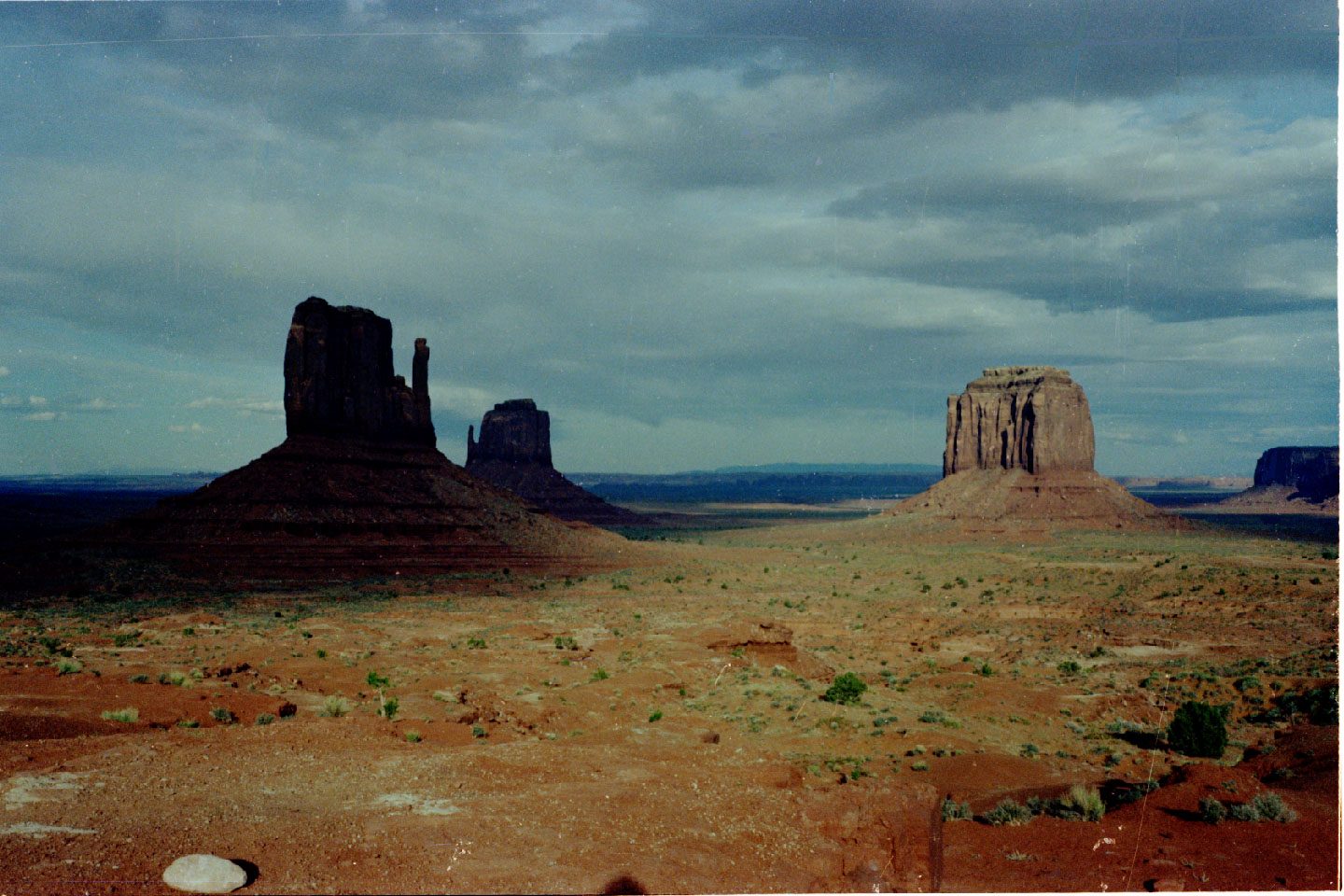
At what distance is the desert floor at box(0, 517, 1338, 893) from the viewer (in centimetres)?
938

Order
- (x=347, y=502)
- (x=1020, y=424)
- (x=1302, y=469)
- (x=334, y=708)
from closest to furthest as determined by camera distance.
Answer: (x=334, y=708)
(x=347, y=502)
(x=1020, y=424)
(x=1302, y=469)

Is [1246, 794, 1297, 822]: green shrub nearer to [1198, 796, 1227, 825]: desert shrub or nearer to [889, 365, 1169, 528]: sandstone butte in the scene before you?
[1198, 796, 1227, 825]: desert shrub

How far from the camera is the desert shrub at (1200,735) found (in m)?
17.0

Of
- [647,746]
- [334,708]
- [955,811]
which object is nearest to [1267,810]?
[955,811]

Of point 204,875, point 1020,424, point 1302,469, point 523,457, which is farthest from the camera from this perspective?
point 1302,469

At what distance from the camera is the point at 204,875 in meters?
7.95

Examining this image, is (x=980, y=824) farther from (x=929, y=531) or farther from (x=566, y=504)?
(x=566, y=504)

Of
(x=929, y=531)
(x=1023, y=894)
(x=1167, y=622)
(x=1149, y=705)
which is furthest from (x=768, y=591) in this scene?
(x=929, y=531)

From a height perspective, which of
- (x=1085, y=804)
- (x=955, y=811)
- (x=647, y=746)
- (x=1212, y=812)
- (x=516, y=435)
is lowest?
(x=647, y=746)

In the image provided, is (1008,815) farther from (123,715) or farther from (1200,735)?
(123,715)

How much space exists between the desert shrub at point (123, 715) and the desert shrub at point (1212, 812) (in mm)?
17762

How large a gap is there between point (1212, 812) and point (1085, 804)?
1687 mm

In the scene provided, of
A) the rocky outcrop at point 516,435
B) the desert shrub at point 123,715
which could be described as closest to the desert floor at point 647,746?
the desert shrub at point 123,715

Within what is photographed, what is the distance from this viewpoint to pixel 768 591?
167 feet
